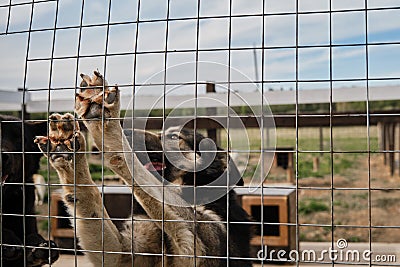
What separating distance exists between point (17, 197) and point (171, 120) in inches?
40.0

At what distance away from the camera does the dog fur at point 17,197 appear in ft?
8.14

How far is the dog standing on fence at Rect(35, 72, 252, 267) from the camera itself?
1885mm

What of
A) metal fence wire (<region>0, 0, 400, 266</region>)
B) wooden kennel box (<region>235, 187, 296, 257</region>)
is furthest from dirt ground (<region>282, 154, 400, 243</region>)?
wooden kennel box (<region>235, 187, 296, 257</region>)

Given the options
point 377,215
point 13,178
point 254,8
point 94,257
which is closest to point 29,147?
point 13,178

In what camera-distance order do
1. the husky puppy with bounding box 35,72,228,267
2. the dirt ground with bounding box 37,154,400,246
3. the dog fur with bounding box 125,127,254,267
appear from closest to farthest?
the husky puppy with bounding box 35,72,228,267 → the dog fur with bounding box 125,127,254,267 → the dirt ground with bounding box 37,154,400,246

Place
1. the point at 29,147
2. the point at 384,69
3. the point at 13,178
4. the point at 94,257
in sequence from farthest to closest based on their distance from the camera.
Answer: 1. the point at 384,69
2. the point at 29,147
3. the point at 13,178
4. the point at 94,257

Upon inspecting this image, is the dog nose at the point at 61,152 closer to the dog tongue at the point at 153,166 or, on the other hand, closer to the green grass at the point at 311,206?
the dog tongue at the point at 153,166

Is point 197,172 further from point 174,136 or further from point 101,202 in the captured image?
point 101,202

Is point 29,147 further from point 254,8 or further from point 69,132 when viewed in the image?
point 254,8

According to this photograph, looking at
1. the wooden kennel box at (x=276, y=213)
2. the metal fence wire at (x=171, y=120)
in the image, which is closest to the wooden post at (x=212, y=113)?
the metal fence wire at (x=171, y=120)

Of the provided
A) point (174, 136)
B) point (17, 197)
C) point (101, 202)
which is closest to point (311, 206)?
point (174, 136)

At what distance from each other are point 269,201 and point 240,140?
2.48ft

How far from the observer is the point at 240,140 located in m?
3.53

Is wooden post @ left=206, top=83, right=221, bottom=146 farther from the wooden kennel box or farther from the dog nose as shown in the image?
the dog nose
